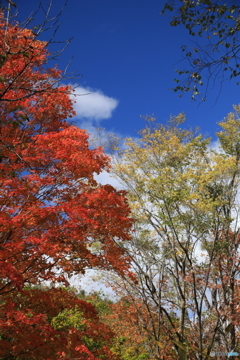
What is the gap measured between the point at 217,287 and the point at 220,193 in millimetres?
4624

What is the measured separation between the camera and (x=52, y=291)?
902 cm

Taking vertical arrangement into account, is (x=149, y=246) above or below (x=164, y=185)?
below

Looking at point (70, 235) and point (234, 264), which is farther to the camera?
point (234, 264)

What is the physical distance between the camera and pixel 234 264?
50.1 ft

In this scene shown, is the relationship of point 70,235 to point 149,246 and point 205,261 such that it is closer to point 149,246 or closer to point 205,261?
Answer: point 149,246

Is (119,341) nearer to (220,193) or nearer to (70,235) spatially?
(220,193)

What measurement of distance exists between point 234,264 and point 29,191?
11775 millimetres

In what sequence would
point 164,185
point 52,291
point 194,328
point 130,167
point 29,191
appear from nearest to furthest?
point 29,191 → point 52,291 → point 164,185 → point 194,328 → point 130,167

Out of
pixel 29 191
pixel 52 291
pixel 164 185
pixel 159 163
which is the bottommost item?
pixel 52 291

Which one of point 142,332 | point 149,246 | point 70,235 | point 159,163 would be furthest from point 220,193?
point 70,235

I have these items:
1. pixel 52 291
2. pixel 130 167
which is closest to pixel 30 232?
pixel 52 291

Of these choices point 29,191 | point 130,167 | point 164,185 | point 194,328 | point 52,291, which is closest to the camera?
point 29,191

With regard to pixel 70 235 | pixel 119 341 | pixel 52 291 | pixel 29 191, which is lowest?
pixel 119 341

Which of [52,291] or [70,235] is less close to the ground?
[70,235]
